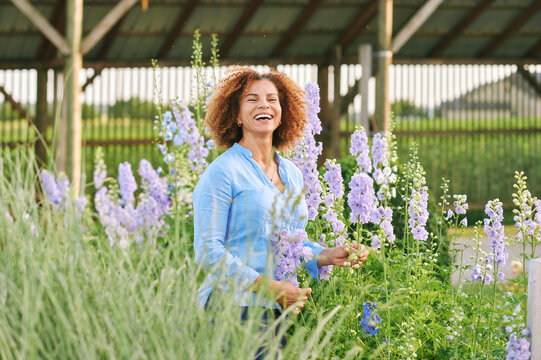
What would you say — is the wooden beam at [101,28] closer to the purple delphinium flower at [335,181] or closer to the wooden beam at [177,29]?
the wooden beam at [177,29]

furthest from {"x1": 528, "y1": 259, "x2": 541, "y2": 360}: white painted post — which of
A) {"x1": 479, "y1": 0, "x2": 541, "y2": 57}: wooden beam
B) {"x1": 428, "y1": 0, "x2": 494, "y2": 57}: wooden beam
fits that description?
{"x1": 479, "y1": 0, "x2": 541, "y2": 57}: wooden beam

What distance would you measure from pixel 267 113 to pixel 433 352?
124 cm

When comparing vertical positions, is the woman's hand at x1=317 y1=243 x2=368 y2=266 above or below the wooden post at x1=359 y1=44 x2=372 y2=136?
below

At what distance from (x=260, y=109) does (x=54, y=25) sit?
6442 millimetres

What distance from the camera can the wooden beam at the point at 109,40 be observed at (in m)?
8.66

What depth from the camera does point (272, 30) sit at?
30.5ft

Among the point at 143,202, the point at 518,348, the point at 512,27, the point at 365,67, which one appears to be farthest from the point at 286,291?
the point at 512,27

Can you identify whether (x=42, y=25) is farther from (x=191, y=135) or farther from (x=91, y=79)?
(x=191, y=135)

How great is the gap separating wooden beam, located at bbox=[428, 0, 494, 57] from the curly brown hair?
730 cm

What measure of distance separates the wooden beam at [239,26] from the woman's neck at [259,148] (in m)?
6.23

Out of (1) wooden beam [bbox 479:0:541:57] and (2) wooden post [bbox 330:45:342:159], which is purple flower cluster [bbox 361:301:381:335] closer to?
(2) wooden post [bbox 330:45:342:159]

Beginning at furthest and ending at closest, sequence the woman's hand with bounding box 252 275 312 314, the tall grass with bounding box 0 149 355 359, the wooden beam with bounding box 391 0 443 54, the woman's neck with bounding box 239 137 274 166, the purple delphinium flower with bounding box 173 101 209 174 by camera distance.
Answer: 1. the wooden beam with bounding box 391 0 443 54
2. the purple delphinium flower with bounding box 173 101 209 174
3. the woman's neck with bounding box 239 137 274 166
4. the woman's hand with bounding box 252 275 312 314
5. the tall grass with bounding box 0 149 355 359

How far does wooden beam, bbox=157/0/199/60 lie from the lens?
8.64 m

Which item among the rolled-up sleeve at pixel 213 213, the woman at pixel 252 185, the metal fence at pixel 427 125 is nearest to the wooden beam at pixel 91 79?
the metal fence at pixel 427 125
